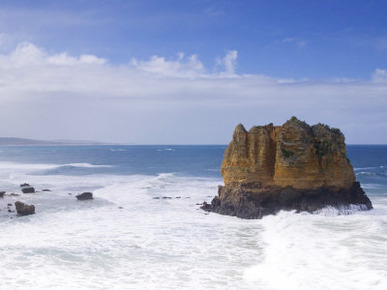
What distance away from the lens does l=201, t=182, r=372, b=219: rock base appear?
22969mm

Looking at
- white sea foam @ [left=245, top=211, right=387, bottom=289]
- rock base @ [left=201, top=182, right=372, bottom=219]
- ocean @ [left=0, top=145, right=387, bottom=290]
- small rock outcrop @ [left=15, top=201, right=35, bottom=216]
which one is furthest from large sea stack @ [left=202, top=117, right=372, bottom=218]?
small rock outcrop @ [left=15, top=201, right=35, bottom=216]

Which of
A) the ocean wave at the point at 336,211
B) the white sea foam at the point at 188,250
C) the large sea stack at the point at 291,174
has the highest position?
the large sea stack at the point at 291,174

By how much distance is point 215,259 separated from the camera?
15.0m

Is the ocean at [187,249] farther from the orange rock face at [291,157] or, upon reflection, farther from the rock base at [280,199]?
the orange rock face at [291,157]

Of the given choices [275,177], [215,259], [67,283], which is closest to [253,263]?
[215,259]

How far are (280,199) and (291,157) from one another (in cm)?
257

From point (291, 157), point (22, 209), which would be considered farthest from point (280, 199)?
point (22, 209)

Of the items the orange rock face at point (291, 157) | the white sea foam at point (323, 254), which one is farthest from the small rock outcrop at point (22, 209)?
the white sea foam at point (323, 254)

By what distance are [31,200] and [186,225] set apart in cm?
1550

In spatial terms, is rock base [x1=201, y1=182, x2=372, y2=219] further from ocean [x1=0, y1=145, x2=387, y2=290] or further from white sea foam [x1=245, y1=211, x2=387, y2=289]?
white sea foam [x1=245, y1=211, x2=387, y2=289]

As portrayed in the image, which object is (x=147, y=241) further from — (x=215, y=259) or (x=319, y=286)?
(x=319, y=286)

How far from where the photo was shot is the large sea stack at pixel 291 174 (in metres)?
23.2

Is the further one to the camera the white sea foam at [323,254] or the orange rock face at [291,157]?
the orange rock face at [291,157]

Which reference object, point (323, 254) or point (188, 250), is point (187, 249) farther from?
point (323, 254)
